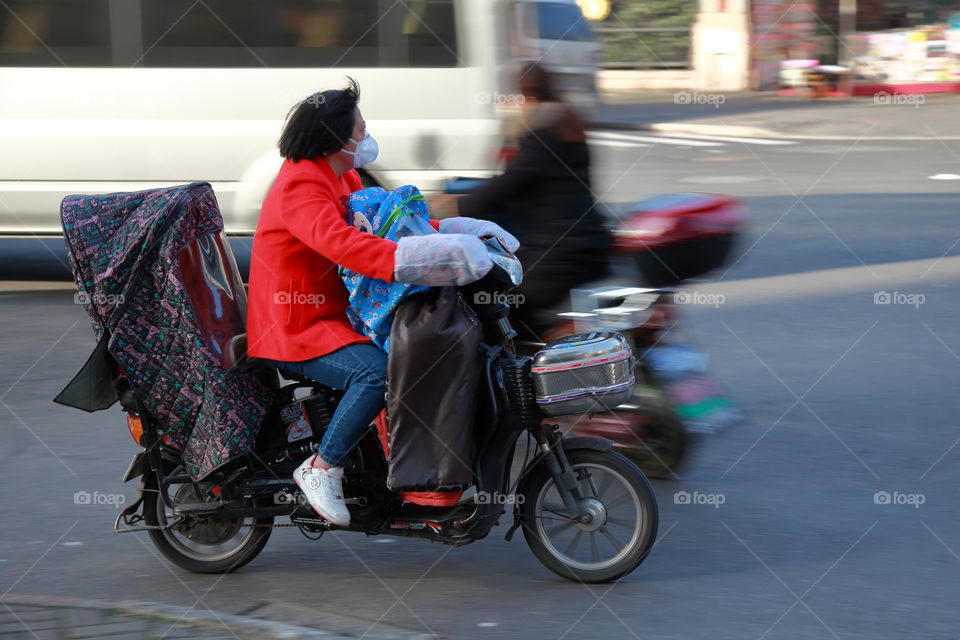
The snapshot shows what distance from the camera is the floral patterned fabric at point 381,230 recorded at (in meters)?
4.39

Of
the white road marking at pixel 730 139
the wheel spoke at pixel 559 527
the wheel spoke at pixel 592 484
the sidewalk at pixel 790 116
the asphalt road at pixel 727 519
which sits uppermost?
the wheel spoke at pixel 592 484

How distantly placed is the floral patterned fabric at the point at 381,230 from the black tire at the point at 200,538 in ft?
3.09

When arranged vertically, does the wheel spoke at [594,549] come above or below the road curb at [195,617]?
below

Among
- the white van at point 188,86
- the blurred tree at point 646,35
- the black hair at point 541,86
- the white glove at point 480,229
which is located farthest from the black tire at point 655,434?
the blurred tree at point 646,35

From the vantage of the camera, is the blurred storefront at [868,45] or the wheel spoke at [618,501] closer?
the wheel spoke at [618,501]

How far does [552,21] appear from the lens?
705 inches

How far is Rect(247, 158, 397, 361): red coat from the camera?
14.2 ft

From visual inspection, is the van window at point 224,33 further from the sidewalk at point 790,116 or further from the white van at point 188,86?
the sidewalk at point 790,116

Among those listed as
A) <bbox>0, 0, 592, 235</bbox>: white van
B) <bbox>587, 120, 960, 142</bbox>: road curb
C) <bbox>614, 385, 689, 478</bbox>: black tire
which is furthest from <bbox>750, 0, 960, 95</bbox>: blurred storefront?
<bbox>614, 385, 689, 478</bbox>: black tire

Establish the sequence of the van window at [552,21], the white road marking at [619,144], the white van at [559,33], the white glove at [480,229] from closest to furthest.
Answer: the white glove at [480,229]
the white van at [559,33]
the van window at [552,21]
the white road marking at [619,144]

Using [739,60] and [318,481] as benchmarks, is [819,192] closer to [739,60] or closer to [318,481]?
[318,481]

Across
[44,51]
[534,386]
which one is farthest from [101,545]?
[44,51]

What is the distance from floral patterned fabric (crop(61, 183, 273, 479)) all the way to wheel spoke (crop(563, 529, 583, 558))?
1202 millimetres

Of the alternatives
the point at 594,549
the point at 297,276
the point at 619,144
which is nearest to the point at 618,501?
the point at 594,549
